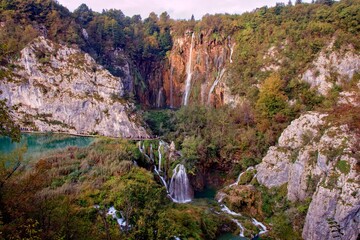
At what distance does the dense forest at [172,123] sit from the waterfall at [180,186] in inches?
29.4

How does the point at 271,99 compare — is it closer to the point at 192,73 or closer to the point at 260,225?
the point at 260,225

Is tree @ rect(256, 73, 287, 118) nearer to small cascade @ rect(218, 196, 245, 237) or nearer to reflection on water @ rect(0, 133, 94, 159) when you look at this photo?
small cascade @ rect(218, 196, 245, 237)

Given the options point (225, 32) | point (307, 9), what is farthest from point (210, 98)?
point (307, 9)

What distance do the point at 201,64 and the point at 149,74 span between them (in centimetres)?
904

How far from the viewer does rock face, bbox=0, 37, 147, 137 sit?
36.1 m

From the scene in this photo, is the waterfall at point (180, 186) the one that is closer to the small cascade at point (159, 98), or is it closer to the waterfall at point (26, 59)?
the small cascade at point (159, 98)

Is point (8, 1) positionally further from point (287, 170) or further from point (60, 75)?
point (287, 170)

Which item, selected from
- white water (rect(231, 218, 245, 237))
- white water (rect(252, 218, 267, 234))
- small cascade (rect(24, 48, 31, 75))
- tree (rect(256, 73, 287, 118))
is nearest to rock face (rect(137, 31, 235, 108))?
tree (rect(256, 73, 287, 118))

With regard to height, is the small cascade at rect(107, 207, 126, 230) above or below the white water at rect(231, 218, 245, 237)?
above

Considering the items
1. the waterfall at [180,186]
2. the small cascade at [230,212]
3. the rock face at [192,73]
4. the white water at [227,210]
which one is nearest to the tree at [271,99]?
the rock face at [192,73]

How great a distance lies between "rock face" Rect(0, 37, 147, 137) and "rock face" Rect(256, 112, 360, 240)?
18.7 metres

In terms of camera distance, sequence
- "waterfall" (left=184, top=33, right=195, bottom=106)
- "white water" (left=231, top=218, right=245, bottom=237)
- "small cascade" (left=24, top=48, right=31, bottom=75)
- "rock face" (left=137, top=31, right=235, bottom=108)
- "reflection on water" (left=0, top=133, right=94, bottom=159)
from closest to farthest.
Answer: "white water" (left=231, top=218, right=245, bottom=237)
"reflection on water" (left=0, top=133, right=94, bottom=159)
"small cascade" (left=24, top=48, right=31, bottom=75)
"rock face" (left=137, top=31, right=235, bottom=108)
"waterfall" (left=184, top=33, right=195, bottom=106)

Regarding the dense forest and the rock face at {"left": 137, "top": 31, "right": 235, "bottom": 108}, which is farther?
the rock face at {"left": 137, "top": 31, "right": 235, "bottom": 108}

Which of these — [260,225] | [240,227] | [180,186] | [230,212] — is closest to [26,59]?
[180,186]
